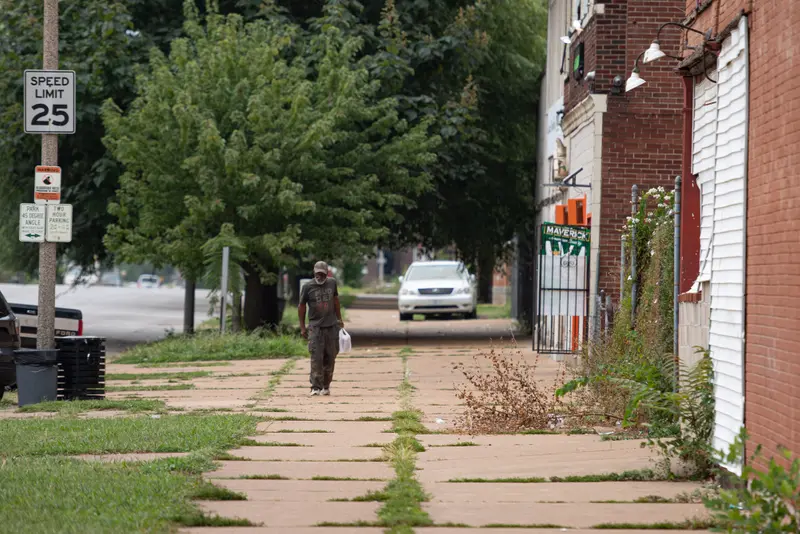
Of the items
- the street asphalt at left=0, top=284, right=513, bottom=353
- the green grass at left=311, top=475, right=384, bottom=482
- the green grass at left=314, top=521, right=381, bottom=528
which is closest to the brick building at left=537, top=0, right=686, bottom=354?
the street asphalt at left=0, top=284, right=513, bottom=353

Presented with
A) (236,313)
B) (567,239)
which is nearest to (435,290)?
(236,313)

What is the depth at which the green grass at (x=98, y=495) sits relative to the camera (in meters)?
7.11

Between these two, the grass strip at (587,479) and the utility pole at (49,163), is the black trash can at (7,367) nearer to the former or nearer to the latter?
the utility pole at (49,163)

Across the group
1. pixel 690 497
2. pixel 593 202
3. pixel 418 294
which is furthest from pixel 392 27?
pixel 690 497

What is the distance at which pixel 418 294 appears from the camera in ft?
125

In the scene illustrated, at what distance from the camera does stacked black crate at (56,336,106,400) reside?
15039 millimetres

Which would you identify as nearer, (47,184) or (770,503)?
(770,503)

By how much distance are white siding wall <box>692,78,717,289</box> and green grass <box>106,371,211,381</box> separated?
10083 mm

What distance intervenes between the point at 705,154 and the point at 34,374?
807 centimetres

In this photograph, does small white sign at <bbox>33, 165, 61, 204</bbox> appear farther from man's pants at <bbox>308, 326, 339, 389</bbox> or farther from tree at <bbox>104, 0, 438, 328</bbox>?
tree at <bbox>104, 0, 438, 328</bbox>

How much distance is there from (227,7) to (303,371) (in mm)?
12585

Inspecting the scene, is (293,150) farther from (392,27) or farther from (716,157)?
(716,157)

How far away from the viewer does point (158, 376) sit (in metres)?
19.2

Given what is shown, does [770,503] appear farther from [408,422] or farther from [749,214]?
[408,422]
